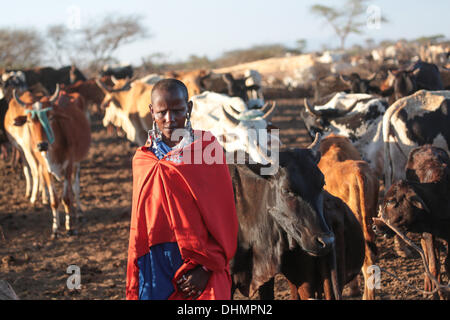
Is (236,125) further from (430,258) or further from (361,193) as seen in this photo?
(430,258)

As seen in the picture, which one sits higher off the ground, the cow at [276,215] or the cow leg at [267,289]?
the cow at [276,215]

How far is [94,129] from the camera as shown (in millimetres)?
15945

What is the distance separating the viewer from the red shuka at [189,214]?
2.73 meters

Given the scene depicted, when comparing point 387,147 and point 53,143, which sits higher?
point 53,143

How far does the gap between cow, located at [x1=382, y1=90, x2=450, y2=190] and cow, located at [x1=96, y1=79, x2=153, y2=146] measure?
193 inches

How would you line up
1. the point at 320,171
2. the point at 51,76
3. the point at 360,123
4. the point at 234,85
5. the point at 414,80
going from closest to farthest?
the point at 320,171
the point at 360,123
the point at 414,80
the point at 234,85
the point at 51,76

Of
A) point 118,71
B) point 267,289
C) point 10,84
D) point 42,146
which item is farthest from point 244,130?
point 118,71

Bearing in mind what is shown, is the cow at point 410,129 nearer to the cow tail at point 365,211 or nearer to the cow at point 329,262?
the cow tail at point 365,211

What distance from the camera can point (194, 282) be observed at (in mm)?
2721

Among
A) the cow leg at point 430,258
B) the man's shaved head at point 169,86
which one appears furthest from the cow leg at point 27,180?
the man's shaved head at point 169,86

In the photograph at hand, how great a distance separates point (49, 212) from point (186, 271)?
6719mm

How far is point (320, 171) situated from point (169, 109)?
1.28m
